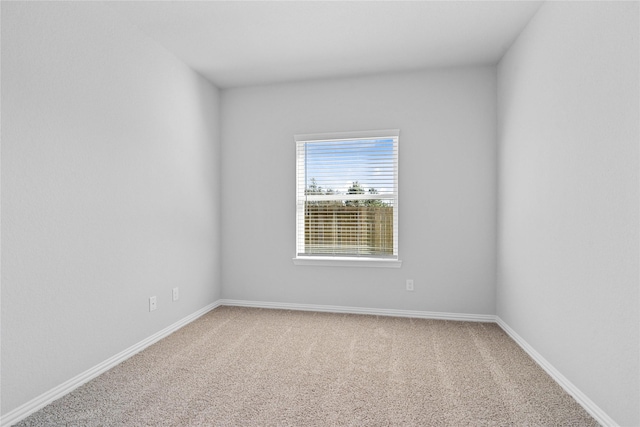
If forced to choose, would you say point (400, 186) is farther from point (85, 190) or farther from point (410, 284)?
→ point (85, 190)

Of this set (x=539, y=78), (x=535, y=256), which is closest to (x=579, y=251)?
(x=535, y=256)

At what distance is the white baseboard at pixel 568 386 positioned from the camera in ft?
5.63

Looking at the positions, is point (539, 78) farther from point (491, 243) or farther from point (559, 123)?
point (491, 243)

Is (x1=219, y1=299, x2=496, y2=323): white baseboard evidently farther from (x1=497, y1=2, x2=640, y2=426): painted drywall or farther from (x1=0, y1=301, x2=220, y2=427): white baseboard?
(x1=0, y1=301, x2=220, y2=427): white baseboard

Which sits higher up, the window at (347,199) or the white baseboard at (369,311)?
the window at (347,199)

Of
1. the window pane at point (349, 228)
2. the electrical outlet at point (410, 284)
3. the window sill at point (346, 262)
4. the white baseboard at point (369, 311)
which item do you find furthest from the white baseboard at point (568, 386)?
the window pane at point (349, 228)

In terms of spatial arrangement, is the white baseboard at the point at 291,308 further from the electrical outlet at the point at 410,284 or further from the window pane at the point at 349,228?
the window pane at the point at 349,228

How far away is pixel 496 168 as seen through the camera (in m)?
3.32

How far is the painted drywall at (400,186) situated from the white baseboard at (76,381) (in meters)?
1.17

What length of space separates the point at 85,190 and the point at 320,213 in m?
2.23

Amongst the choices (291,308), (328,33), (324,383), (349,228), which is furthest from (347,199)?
(324,383)

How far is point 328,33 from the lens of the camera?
276 centimetres

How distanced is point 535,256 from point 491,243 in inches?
34.5

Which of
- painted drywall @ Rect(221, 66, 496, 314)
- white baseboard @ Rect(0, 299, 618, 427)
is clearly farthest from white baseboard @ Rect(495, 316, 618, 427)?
painted drywall @ Rect(221, 66, 496, 314)
